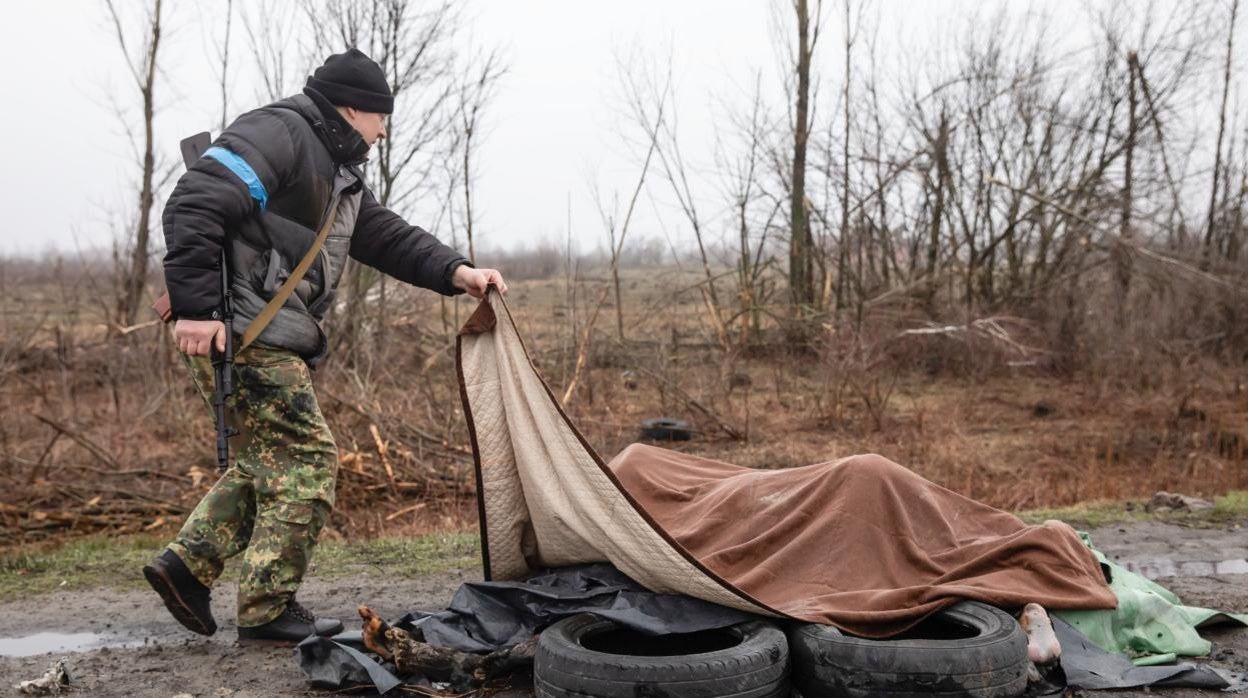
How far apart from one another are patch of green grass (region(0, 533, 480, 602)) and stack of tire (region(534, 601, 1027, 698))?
2.57 metres

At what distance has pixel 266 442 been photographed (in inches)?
168

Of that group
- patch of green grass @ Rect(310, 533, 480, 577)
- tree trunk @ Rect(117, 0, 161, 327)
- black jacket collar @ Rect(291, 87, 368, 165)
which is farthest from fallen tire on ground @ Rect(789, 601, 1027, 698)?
tree trunk @ Rect(117, 0, 161, 327)

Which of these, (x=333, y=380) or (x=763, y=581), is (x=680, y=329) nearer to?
(x=333, y=380)

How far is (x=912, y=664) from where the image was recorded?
339 centimetres

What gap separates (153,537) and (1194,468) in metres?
8.82

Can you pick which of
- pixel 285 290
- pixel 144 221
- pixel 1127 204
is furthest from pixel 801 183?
pixel 285 290

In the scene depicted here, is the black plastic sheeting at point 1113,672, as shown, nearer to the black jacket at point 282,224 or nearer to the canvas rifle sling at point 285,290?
the black jacket at point 282,224

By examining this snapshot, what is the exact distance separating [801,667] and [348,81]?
9.40 ft

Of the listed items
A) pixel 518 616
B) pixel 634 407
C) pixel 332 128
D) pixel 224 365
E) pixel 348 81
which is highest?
pixel 348 81

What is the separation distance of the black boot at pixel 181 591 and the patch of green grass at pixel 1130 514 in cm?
501

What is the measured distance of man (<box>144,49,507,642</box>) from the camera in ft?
13.2

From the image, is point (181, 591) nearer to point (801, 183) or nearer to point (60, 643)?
point (60, 643)

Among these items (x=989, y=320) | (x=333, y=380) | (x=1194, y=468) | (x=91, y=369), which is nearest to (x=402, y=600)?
(x=333, y=380)

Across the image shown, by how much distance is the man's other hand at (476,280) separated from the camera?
14.5 ft
